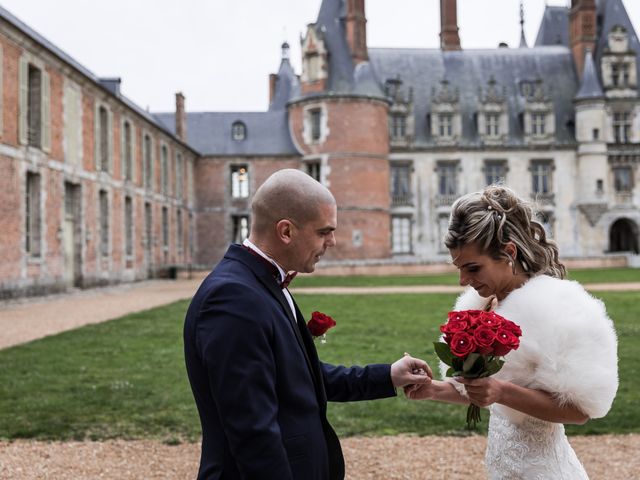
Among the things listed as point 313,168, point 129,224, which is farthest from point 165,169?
point 313,168

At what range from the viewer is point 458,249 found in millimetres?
2504

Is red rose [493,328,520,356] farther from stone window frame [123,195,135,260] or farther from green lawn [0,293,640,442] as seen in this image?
stone window frame [123,195,135,260]

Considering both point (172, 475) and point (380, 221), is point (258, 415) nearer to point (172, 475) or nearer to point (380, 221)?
point (172, 475)

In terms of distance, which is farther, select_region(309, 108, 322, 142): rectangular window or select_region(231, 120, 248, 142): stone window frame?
select_region(231, 120, 248, 142): stone window frame

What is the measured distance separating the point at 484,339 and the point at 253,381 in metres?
0.68

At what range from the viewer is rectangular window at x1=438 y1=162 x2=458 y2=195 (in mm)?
37188

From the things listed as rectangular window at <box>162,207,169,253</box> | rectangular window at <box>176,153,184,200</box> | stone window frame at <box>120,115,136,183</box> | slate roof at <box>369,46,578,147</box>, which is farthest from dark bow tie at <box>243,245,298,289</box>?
slate roof at <box>369,46,578,147</box>

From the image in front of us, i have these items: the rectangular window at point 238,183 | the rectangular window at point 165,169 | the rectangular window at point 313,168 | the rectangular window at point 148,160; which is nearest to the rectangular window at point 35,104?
the rectangular window at point 148,160

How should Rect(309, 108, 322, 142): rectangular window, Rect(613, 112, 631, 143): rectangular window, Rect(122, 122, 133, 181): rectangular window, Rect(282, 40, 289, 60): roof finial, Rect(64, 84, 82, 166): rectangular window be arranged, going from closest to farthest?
1. Rect(64, 84, 82, 166): rectangular window
2. Rect(122, 122, 133, 181): rectangular window
3. Rect(309, 108, 322, 142): rectangular window
4. Rect(613, 112, 631, 143): rectangular window
5. Rect(282, 40, 289, 60): roof finial

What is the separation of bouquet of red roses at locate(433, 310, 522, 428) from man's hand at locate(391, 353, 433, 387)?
0.38 meters

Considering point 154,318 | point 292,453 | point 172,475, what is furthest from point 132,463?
point 154,318

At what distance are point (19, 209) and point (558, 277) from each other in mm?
17399

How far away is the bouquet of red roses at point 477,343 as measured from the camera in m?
2.03

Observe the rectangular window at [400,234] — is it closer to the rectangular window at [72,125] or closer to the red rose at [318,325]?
the rectangular window at [72,125]
